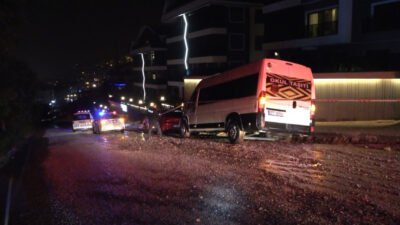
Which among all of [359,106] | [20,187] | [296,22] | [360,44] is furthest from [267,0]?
[20,187]

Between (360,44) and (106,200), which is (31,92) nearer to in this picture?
(360,44)

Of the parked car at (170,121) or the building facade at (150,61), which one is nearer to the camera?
the parked car at (170,121)

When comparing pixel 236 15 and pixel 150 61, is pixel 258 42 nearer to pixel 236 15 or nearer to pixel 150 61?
pixel 236 15

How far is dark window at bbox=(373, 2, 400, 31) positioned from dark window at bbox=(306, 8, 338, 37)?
298 centimetres

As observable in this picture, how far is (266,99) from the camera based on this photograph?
48.3ft

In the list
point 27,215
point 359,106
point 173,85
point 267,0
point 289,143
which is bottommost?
point 27,215

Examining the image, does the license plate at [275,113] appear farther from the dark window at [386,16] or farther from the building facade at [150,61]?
the building facade at [150,61]

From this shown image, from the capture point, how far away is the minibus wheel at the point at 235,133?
1610cm

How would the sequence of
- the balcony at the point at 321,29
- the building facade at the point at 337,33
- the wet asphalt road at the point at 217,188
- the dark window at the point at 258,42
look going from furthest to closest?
the dark window at the point at 258,42, the balcony at the point at 321,29, the building facade at the point at 337,33, the wet asphalt road at the point at 217,188

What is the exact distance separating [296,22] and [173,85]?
2345cm

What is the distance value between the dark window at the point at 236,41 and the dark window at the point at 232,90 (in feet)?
95.1

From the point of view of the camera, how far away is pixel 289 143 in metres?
16.4

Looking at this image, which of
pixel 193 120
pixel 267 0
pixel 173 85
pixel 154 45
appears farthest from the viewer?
pixel 154 45

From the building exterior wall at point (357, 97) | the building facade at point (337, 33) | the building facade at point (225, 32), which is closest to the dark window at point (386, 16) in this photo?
the building facade at point (337, 33)
